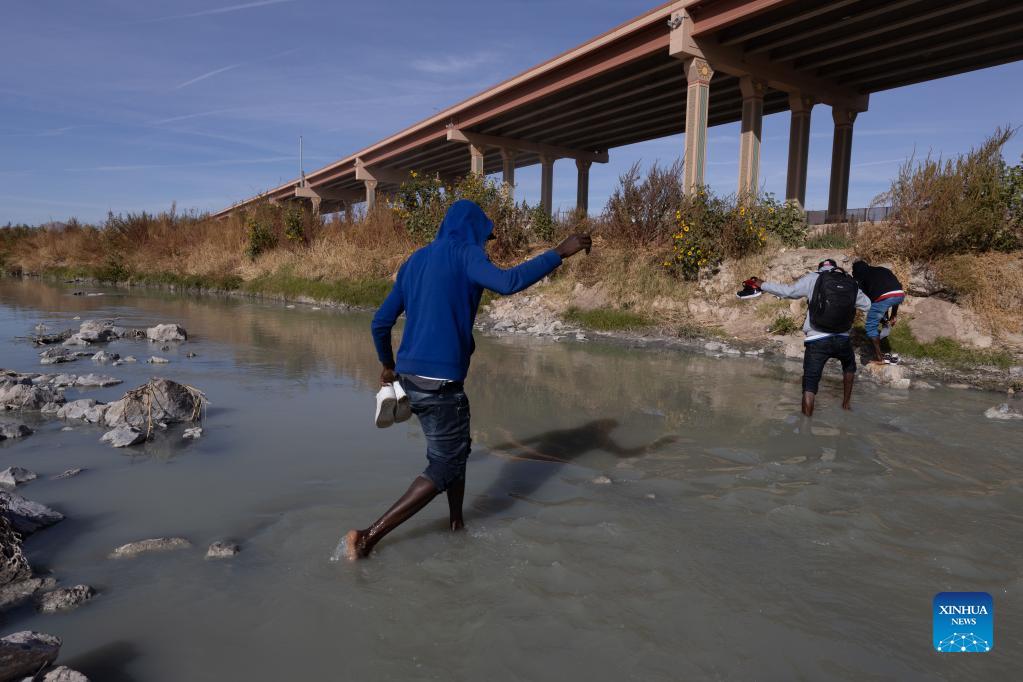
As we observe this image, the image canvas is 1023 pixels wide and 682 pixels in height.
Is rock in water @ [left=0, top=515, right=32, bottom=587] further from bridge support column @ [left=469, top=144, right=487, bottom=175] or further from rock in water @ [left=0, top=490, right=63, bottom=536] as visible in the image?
bridge support column @ [left=469, top=144, right=487, bottom=175]

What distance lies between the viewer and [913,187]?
32.3ft

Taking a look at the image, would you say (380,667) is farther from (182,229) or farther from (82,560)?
(182,229)

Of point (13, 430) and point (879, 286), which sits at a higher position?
point (879, 286)

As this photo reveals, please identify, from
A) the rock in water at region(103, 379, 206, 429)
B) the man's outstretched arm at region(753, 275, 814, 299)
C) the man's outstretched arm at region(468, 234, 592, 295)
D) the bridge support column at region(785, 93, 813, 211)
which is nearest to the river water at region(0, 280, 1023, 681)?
the rock in water at region(103, 379, 206, 429)

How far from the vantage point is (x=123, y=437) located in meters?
4.42

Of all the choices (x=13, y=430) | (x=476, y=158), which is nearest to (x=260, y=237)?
(x=476, y=158)

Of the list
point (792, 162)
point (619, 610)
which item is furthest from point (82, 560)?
point (792, 162)

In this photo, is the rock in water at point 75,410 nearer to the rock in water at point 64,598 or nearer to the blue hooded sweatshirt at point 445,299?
the rock in water at point 64,598

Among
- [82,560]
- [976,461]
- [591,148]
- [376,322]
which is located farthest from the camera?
[591,148]

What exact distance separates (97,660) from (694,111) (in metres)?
15.9

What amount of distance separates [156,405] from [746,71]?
52.3 feet

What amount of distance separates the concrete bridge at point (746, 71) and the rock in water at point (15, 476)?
12599mm

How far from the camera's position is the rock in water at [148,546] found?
2820 mm

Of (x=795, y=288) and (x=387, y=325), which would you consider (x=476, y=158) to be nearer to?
(x=795, y=288)
